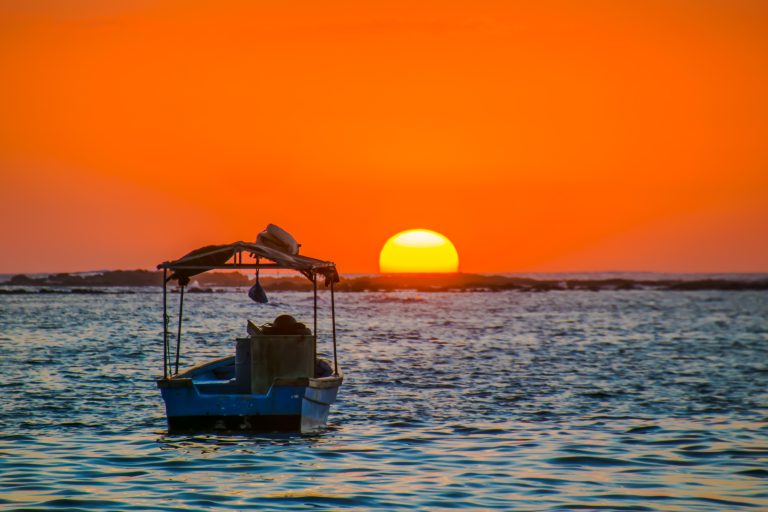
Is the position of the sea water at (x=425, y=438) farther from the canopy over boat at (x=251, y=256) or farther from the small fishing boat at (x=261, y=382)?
the canopy over boat at (x=251, y=256)

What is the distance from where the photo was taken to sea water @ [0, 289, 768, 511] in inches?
631

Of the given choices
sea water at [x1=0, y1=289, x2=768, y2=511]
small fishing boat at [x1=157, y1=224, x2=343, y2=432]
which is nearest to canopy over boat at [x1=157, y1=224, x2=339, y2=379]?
small fishing boat at [x1=157, y1=224, x2=343, y2=432]

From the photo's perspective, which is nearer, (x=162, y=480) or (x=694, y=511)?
(x=694, y=511)

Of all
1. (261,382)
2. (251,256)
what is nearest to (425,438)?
(261,382)

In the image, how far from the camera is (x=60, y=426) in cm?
2317

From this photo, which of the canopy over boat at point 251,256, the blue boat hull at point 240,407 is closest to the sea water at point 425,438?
the blue boat hull at point 240,407

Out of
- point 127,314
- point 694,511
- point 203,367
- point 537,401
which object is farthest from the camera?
point 127,314

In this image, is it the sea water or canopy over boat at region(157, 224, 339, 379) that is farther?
canopy over boat at region(157, 224, 339, 379)

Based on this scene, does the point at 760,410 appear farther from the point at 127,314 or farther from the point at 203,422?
the point at 127,314

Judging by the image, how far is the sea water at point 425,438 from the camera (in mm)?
16031

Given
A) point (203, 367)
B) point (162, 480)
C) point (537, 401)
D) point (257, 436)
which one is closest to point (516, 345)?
point (537, 401)

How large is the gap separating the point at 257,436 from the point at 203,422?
1143 mm

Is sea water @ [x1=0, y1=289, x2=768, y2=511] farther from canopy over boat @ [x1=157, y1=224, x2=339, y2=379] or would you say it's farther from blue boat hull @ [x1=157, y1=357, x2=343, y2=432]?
canopy over boat @ [x1=157, y1=224, x2=339, y2=379]

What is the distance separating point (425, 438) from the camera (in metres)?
21.9
